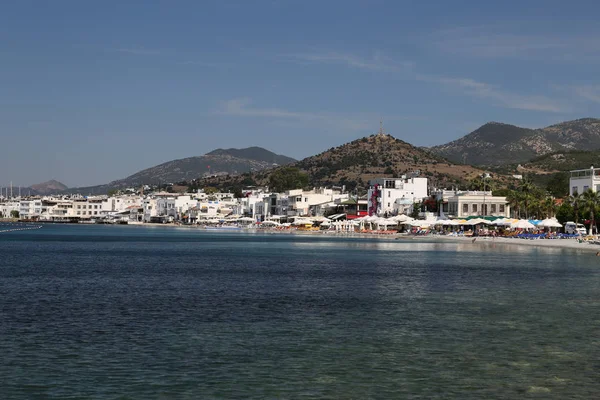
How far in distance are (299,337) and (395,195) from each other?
14410 centimetres

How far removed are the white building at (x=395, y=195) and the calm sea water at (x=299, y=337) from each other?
116m

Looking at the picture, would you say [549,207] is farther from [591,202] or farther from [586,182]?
[591,202]

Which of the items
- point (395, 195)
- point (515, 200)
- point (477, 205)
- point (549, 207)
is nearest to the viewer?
point (549, 207)

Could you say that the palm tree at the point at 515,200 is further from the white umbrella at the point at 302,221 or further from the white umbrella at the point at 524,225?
the white umbrella at the point at 302,221

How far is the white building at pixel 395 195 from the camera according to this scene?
549ft

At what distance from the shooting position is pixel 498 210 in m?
141

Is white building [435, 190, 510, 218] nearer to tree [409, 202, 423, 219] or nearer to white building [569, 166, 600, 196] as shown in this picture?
white building [569, 166, 600, 196]

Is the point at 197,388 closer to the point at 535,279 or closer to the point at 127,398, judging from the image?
the point at 127,398

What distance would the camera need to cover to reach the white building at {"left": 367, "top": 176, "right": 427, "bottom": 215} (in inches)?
6585

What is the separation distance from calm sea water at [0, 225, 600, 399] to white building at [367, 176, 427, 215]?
11608 centimetres

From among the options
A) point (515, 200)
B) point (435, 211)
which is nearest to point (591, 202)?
point (515, 200)

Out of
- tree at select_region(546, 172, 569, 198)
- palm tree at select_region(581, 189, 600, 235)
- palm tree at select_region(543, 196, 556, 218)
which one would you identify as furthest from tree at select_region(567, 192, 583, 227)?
tree at select_region(546, 172, 569, 198)

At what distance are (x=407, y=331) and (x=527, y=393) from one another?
9.19 m

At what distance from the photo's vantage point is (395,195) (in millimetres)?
168875
